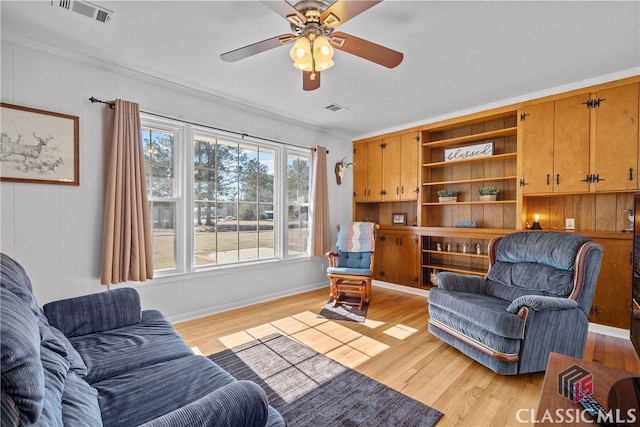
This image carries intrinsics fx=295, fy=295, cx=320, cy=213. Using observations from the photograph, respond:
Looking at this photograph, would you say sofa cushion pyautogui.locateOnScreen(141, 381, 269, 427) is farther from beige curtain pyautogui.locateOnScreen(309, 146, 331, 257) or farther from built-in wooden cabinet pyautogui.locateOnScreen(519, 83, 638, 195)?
built-in wooden cabinet pyautogui.locateOnScreen(519, 83, 638, 195)

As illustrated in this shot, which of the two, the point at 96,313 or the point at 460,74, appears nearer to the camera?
the point at 96,313

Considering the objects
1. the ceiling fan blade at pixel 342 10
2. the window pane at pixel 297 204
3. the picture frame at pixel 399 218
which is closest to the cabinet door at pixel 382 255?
the picture frame at pixel 399 218

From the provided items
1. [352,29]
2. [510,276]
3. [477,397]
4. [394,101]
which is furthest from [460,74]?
[477,397]

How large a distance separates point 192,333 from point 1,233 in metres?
1.71

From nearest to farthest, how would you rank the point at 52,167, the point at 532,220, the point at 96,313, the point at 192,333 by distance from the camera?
1. the point at 96,313
2. the point at 52,167
3. the point at 192,333
4. the point at 532,220

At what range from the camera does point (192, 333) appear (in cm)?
293

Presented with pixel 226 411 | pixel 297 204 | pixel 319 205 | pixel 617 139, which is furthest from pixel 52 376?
pixel 617 139

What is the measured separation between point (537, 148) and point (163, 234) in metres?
4.31

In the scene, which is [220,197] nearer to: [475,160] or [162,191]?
[162,191]

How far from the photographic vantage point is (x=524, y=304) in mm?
2113

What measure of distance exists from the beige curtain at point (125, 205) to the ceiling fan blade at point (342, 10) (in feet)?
6.99

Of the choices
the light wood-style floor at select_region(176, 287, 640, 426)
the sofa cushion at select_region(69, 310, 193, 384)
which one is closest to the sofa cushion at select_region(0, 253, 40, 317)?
the sofa cushion at select_region(69, 310, 193, 384)

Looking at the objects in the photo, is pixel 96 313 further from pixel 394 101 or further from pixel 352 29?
pixel 394 101

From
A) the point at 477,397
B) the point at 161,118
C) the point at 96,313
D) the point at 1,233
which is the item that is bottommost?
the point at 477,397
